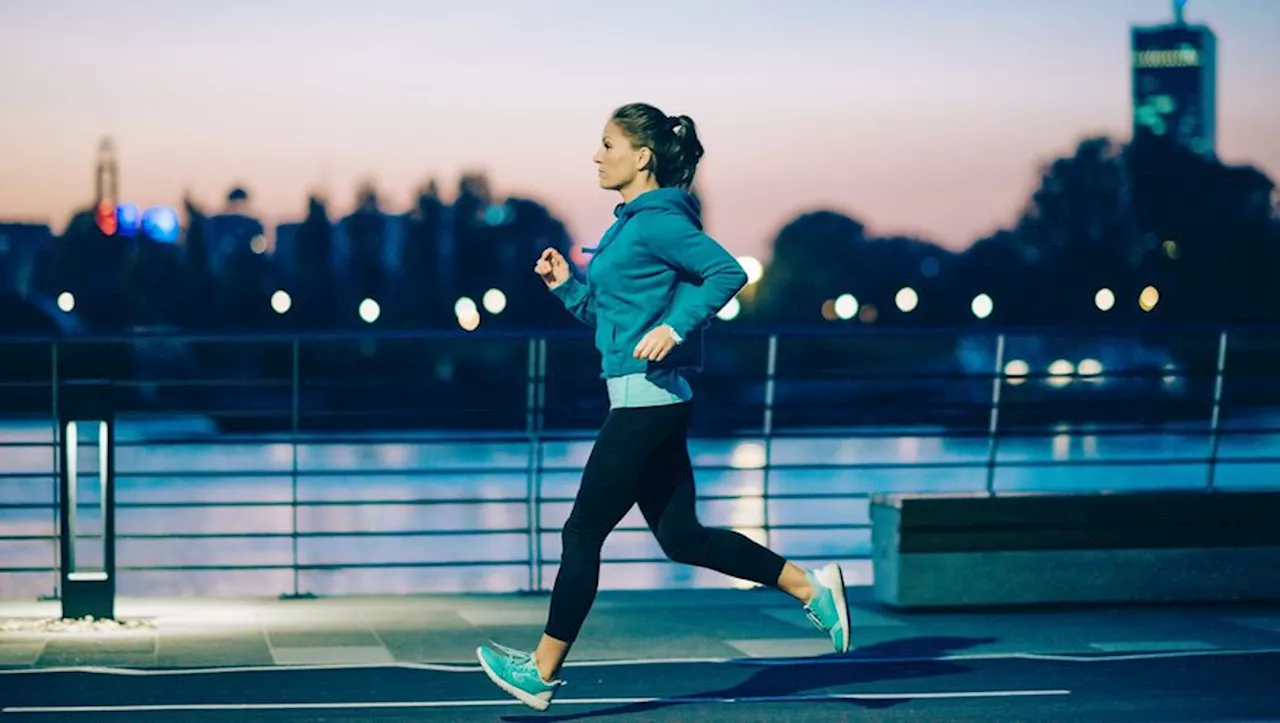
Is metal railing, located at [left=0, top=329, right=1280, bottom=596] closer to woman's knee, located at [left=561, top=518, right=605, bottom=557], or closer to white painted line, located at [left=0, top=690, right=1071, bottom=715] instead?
white painted line, located at [left=0, top=690, right=1071, bottom=715]

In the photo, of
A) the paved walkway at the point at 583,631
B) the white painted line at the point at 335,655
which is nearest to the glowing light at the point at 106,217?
the paved walkway at the point at 583,631

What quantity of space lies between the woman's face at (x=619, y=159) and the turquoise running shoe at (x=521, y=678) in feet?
5.05

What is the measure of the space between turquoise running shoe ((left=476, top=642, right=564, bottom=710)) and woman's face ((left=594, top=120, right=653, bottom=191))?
60.6 inches

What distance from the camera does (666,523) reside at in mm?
7090

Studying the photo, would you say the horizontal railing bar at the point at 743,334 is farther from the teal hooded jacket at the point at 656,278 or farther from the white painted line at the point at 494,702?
the teal hooded jacket at the point at 656,278

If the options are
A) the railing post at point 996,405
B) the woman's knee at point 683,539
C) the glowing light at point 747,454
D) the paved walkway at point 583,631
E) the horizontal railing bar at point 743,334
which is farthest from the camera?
the glowing light at point 747,454

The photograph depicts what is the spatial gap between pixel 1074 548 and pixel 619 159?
4194 millimetres

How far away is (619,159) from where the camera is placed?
23.1 feet

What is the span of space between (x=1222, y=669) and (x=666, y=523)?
2.65 metres

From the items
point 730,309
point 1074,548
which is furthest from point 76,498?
point 730,309

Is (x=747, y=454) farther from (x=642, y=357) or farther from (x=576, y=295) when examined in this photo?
(x=642, y=357)

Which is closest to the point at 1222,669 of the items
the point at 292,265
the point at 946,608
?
the point at 946,608

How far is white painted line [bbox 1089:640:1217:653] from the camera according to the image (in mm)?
9055

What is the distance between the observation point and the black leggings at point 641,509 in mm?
6891
